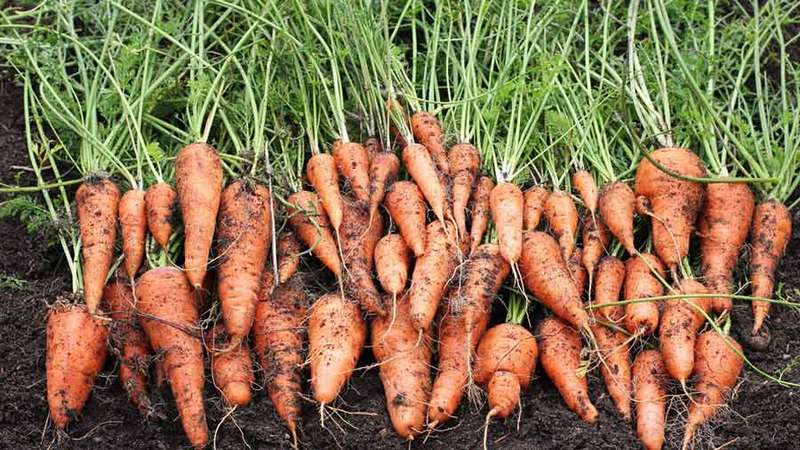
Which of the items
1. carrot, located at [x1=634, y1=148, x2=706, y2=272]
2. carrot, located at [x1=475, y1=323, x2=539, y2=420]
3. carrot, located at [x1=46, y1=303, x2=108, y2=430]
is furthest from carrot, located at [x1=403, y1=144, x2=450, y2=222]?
carrot, located at [x1=46, y1=303, x2=108, y2=430]

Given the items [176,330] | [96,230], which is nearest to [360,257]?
[176,330]

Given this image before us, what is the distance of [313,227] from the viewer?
3.92m

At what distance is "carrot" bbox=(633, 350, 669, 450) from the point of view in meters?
3.34

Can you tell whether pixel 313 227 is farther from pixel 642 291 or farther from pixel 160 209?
pixel 642 291

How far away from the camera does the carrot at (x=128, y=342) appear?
11.4 ft

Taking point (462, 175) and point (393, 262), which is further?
point (462, 175)

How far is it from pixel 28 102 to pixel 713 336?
3.27 m

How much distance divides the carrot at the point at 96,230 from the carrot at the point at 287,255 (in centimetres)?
65

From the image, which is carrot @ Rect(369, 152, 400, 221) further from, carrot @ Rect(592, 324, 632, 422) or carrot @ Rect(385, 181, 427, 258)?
carrot @ Rect(592, 324, 632, 422)

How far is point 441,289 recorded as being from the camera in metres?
3.75

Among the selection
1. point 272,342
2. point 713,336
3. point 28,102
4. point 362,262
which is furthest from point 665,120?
point 28,102

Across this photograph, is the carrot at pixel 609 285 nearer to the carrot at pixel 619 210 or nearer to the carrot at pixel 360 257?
the carrot at pixel 619 210

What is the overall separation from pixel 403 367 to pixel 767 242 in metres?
1.59

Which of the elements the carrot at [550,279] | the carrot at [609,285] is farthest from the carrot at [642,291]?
the carrot at [550,279]
